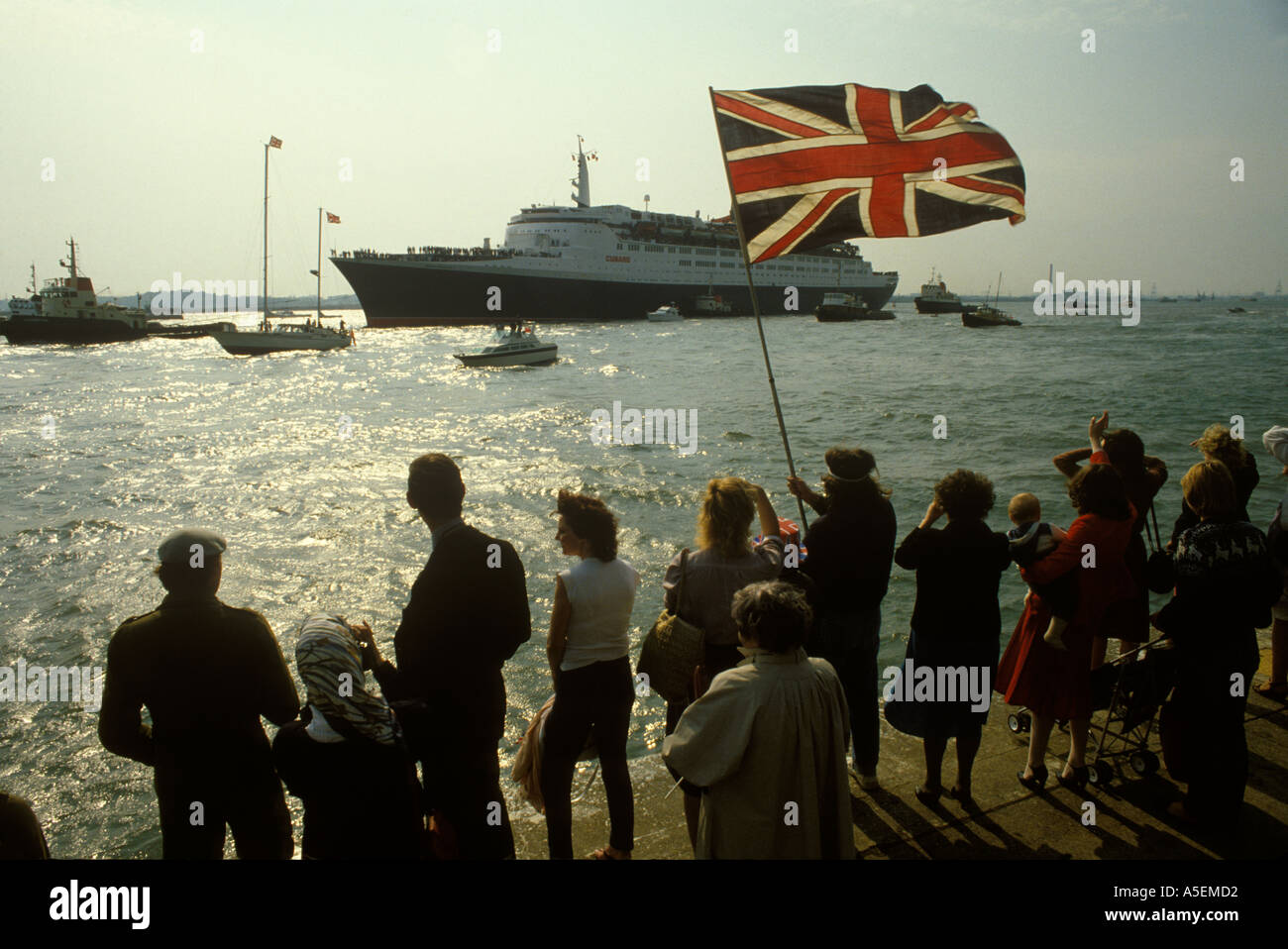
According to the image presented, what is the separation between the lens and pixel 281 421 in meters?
25.6

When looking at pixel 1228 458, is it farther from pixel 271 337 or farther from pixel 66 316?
pixel 66 316

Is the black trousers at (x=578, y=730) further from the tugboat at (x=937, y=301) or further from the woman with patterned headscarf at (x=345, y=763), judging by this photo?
the tugboat at (x=937, y=301)

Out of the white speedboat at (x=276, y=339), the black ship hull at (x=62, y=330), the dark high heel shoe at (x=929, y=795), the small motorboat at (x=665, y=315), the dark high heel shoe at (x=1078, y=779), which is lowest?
the dark high heel shoe at (x=929, y=795)

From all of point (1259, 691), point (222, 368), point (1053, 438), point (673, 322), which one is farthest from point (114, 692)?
point (673, 322)

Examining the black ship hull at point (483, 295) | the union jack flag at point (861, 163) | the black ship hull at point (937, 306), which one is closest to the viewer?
the union jack flag at point (861, 163)

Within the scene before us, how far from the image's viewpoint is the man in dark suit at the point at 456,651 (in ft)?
8.62

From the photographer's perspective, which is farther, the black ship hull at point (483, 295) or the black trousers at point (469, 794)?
the black ship hull at point (483, 295)

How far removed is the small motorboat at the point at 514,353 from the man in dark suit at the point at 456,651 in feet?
123

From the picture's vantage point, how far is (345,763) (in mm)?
2268

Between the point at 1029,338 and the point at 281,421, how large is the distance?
4952 centimetres

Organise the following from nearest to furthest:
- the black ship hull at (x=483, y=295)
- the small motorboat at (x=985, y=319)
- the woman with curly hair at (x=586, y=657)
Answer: the woman with curly hair at (x=586, y=657)
the black ship hull at (x=483, y=295)
the small motorboat at (x=985, y=319)

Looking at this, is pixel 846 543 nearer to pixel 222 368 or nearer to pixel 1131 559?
pixel 1131 559

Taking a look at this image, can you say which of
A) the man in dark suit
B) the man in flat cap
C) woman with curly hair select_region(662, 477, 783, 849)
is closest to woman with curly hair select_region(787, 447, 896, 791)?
woman with curly hair select_region(662, 477, 783, 849)

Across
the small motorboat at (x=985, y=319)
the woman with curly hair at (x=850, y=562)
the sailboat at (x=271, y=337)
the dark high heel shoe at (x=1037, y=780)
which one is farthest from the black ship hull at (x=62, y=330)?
the dark high heel shoe at (x=1037, y=780)
